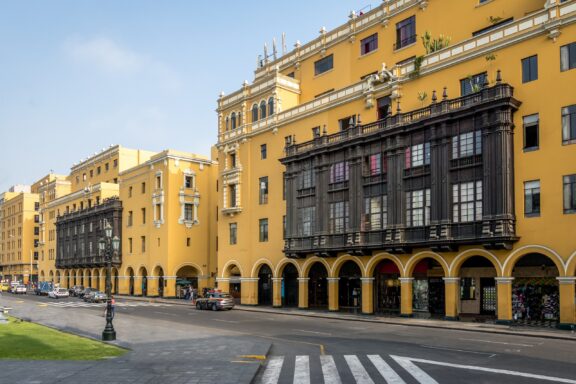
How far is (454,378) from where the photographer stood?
15.9m

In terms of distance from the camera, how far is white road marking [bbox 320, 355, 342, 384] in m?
15.6

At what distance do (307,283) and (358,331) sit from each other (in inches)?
661

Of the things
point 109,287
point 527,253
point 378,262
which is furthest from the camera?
point 378,262

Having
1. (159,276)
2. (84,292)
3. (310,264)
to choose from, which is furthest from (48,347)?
(159,276)

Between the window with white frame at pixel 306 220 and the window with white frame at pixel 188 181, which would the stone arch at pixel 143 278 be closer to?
the window with white frame at pixel 188 181

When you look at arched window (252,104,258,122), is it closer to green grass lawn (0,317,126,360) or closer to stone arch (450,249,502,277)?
stone arch (450,249,502,277)

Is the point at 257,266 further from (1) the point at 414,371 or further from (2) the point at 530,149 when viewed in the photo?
(1) the point at 414,371

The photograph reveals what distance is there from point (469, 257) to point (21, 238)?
11055cm

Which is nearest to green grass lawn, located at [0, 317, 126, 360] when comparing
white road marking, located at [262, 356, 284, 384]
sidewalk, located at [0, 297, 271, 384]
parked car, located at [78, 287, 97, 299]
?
sidewalk, located at [0, 297, 271, 384]

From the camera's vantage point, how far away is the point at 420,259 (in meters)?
37.4

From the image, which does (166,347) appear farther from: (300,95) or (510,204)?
(300,95)

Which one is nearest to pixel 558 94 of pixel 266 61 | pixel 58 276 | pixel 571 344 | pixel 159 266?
pixel 571 344

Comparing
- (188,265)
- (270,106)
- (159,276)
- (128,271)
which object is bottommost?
(159,276)

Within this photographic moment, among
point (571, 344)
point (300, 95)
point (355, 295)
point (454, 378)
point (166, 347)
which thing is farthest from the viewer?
point (300, 95)
